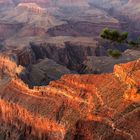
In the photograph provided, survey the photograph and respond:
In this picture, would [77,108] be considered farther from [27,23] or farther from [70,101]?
[27,23]

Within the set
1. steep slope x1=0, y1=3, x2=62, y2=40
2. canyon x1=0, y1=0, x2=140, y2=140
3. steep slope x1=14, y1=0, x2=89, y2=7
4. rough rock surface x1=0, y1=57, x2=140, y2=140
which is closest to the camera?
rough rock surface x1=0, y1=57, x2=140, y2=140

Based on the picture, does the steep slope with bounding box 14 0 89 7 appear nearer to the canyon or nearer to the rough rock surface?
the canyon

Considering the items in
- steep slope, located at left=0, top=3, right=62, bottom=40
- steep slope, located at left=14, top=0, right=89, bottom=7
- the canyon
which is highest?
the canyon

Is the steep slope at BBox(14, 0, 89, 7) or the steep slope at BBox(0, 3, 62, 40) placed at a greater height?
the steep slope at BBox(0, 3, 62, 40)

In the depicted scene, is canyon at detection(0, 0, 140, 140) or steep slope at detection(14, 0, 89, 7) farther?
steep slope at detection(14, 0, 89, 7)

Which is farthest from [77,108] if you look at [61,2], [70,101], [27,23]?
[61,2]

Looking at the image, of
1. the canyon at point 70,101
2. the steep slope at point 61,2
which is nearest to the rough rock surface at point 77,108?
the canyon at point 70,101

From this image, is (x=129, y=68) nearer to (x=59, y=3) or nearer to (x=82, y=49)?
(x=82, y=49)

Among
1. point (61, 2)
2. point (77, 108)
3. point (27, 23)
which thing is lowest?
point (61, 2)

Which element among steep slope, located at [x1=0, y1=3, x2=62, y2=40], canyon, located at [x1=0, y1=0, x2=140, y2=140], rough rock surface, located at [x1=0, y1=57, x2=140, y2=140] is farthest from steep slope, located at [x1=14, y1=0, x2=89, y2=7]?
rough rock surface, located at [x1=0, y1=57, x2=140, y2=140]
